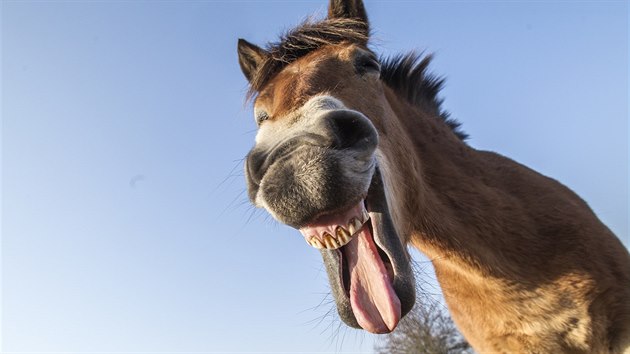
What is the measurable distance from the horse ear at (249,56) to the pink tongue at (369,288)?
221 cm

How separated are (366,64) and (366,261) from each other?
174 cm

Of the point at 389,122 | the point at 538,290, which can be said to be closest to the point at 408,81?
the point at 389,122

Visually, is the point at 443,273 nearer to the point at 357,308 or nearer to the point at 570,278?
the point at 570,278

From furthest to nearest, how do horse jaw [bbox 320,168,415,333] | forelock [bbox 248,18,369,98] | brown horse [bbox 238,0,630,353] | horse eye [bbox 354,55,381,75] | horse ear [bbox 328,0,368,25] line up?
1. horse ear [bbox 328,0,368,25]
2. forelock [bbox 248,18,369,98]
3. horse eye [bbox 354,55,381,75]
4. horse jaw [bbox 320,168,415,333]
5. brown horse [bbox 238,0,630,353]

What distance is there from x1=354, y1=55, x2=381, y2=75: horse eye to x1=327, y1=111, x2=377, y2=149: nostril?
1.19 m

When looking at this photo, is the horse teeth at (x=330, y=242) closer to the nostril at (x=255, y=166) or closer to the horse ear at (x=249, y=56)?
the nostril at (x=255, y=166)

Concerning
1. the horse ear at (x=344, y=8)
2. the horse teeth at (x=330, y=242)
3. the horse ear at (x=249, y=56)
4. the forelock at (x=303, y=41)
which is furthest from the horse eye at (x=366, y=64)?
the horse teeth at (x=330, y=242)

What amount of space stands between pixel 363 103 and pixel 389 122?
12.2 inches

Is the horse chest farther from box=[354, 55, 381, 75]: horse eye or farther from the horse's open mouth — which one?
box=[354, 55, 381, 75]: horse eye

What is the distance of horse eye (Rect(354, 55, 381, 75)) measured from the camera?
3786 millimetres

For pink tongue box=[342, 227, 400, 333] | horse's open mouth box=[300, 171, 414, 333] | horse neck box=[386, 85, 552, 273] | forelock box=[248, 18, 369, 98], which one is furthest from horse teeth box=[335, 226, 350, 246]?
forelock box=[248, 18, 369, 98]

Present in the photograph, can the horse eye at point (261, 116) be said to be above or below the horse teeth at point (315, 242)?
above

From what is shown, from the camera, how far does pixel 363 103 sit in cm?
346

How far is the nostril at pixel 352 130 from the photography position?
8.63ft
